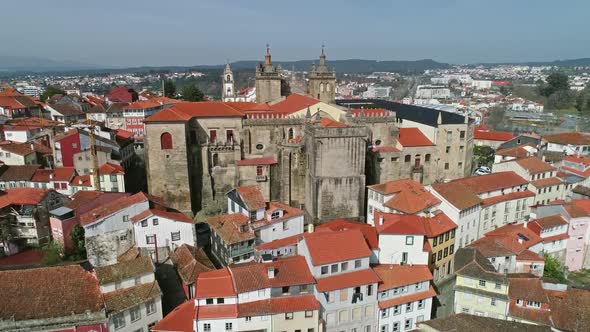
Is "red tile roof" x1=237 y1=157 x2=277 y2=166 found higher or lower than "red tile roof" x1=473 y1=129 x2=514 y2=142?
higher

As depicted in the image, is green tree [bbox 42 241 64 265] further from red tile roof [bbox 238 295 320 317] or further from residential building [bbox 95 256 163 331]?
red tile roof [bbox 238 295 320 317]

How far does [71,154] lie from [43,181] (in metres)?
4.98

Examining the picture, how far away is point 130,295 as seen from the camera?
29.0 meters

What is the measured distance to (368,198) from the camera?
44344mm

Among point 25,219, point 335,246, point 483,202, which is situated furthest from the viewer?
point 483,202

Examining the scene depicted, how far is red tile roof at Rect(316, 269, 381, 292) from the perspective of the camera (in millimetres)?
29172

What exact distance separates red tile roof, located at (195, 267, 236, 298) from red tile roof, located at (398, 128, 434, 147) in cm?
2812

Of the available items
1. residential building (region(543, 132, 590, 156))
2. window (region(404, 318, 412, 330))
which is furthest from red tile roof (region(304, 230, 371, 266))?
residential building (region(543, 132, 590, 156))

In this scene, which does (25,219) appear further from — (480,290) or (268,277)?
A: (480,290)

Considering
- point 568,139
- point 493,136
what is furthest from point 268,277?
point 493,136

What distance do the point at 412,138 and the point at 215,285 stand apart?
31.2 meters

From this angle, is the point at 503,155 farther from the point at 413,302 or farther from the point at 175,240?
the point at 175,240

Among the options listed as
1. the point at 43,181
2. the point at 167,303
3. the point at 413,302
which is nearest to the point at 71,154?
the point at 43,181

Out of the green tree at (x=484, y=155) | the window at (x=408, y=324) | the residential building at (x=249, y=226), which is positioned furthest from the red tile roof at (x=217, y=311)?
the green tree at (x=484, y=155)
